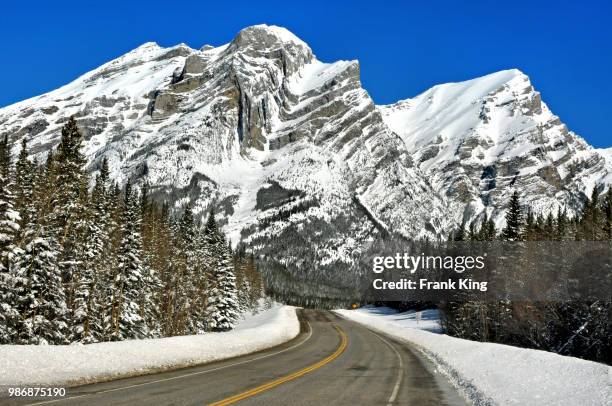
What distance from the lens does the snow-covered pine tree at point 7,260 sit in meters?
29.4

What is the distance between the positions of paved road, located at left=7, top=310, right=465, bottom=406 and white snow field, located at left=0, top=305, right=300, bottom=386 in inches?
35.5

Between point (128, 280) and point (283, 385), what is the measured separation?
26806mm

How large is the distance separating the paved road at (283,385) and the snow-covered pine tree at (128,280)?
17253mm

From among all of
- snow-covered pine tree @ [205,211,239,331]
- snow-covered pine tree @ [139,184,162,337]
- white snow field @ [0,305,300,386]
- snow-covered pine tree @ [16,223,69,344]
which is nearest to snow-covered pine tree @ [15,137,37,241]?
snow-covered pine tree @ [16,223,69,344]

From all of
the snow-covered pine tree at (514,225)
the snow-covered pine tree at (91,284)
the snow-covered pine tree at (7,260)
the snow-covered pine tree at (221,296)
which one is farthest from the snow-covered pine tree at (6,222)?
the snow-covered pine tree at (514,225)

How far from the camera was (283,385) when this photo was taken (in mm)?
18781

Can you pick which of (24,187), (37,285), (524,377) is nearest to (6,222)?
(37,285)

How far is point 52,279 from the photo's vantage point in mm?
31766

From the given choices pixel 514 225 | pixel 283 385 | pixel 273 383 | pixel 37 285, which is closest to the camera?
pixel 283 385

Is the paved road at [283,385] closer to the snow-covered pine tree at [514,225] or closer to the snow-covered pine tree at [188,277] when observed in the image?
the snow-covered pine tree at [514,225]

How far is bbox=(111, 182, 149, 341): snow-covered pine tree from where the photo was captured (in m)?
42.1

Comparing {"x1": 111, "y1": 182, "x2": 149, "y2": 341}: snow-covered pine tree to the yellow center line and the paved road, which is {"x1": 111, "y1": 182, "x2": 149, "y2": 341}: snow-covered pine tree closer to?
the paved road

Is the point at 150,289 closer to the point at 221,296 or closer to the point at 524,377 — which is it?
the point at 221,296

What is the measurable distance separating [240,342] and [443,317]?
177 feet
